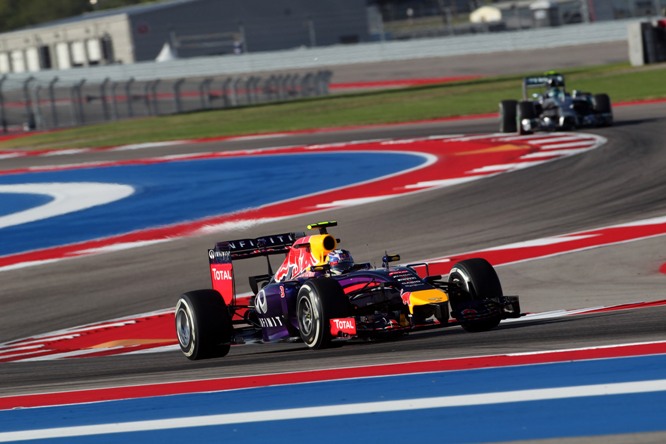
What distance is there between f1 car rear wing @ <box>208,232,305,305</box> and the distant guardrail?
122 ft

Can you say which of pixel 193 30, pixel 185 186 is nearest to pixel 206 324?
pixel 185 186

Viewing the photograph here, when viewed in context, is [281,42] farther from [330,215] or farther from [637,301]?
[637,301]

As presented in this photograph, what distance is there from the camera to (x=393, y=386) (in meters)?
7.44

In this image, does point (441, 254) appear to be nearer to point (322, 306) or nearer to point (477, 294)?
point (477, 294)

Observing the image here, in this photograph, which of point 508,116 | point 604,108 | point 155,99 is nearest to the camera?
point 604,108

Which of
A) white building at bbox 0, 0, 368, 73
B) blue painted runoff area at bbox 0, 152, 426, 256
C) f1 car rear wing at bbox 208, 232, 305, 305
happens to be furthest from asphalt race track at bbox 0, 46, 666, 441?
white building at bbox 0, 0, 368, 73

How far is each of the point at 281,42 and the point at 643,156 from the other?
2022 inches

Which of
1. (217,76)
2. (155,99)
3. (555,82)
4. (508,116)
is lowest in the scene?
(508,116)

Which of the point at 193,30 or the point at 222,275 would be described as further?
the point at 193,30

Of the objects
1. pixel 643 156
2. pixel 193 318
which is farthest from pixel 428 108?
pixel 193 318

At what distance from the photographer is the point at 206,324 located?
10.5 metres

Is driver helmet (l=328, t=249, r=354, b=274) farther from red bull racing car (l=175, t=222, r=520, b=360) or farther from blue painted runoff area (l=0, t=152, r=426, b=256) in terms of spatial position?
blue painted runoff area (l=0, t=152, r=426, b=256)

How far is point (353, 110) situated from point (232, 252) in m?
31.7

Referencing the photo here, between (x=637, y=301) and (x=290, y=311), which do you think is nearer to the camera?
(x=290, y=311)
